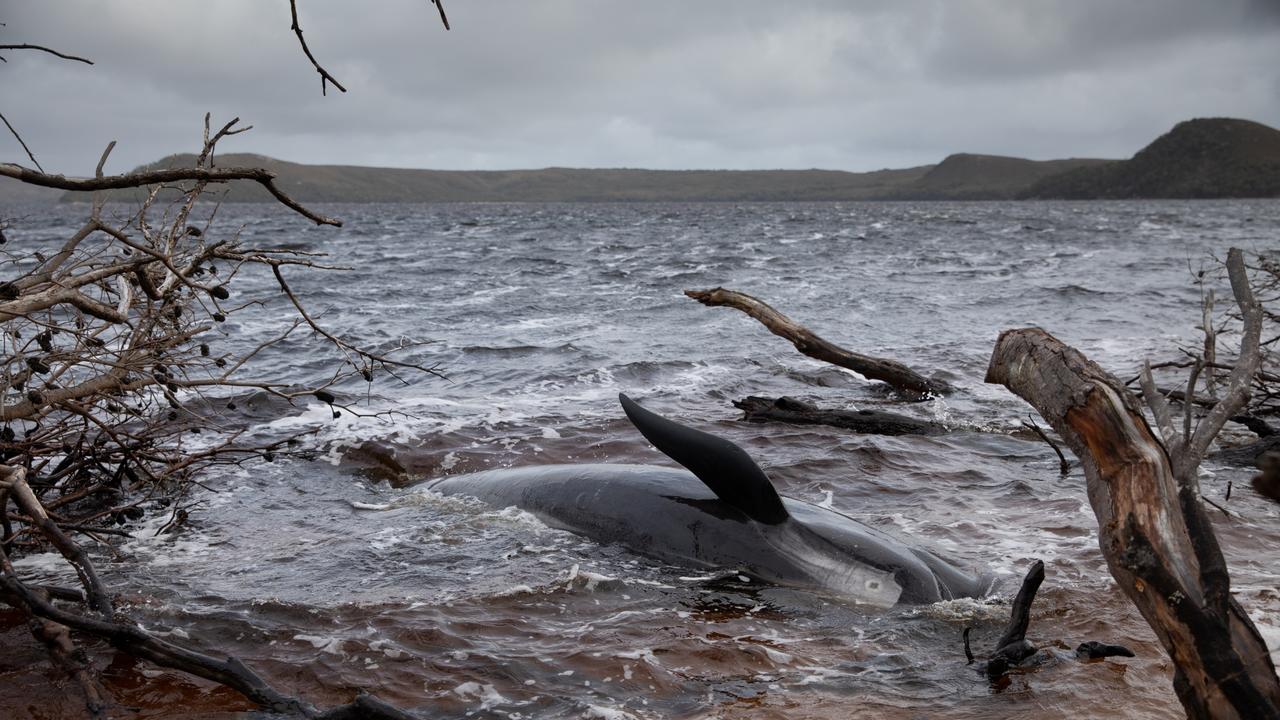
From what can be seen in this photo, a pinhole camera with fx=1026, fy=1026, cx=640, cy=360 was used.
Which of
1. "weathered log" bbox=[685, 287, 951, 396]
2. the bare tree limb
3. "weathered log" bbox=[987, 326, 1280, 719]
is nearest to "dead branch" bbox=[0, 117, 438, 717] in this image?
"weathered log" bbox=[987, 326, 1280, 719]

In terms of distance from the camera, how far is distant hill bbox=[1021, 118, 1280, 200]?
14562 centimetres

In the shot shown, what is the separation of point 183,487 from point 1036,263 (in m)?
30.2

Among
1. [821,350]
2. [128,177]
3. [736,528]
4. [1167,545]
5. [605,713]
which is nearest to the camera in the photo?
[128,177]

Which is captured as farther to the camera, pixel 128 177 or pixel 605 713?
pixel 605 713

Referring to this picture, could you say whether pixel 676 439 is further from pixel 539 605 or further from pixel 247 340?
pixel 247 340

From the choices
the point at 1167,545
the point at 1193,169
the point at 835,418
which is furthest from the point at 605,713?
the point at 1193,169

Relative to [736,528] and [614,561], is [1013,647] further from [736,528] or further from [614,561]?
[614,561]

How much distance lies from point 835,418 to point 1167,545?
6.28m

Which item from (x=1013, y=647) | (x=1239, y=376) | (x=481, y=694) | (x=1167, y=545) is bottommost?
(x=481, y=694)

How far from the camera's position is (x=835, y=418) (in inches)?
370

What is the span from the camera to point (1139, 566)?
10.3ft

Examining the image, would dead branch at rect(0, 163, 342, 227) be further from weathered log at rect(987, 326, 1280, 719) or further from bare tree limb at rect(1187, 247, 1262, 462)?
bare tree limb at rect(1187, 247, 1262, 462)

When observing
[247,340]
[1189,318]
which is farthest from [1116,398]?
[1189,318]

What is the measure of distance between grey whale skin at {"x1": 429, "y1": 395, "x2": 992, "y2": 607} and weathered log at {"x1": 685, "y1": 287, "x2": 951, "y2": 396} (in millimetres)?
4440
